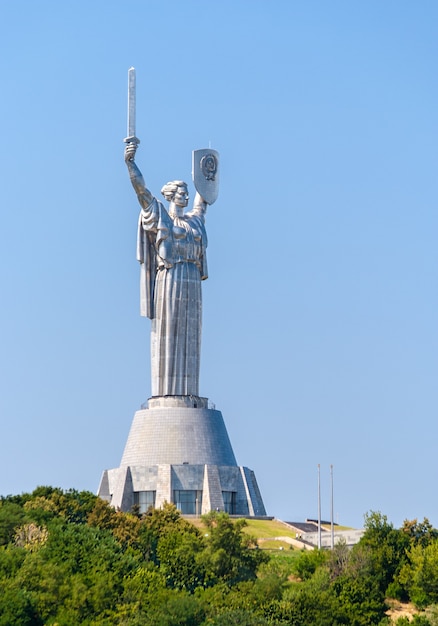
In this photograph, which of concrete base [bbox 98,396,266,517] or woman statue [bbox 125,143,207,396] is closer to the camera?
concrete base [bbox 98,396,266,517]

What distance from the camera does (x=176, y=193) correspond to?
67.4 meters

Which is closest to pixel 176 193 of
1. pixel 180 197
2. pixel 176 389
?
pixel 180 197

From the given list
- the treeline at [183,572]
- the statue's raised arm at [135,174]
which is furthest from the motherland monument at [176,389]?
the treeline at [183,572]

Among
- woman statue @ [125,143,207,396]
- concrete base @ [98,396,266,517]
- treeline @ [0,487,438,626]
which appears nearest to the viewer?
treeline @ [0,487,438,626]

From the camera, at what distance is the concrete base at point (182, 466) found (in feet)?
212

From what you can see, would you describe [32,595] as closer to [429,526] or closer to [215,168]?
[429,526]

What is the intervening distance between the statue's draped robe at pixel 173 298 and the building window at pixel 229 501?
4318mm

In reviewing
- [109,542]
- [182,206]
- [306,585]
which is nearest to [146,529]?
[109,542]

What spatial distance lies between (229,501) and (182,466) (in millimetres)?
2419

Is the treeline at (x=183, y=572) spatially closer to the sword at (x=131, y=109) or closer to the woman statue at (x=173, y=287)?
→ the woman statue at (x=173, y=287)

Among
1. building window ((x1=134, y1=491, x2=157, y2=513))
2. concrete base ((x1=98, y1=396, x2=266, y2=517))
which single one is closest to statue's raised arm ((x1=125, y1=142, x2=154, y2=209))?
concrete base ((x1=98, y1=396, x2=266, y2=517))

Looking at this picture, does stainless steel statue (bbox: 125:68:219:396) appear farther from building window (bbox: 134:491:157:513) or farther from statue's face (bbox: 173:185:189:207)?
building window (bbox: 134:491:157:513)

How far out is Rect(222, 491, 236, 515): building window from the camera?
215 feet

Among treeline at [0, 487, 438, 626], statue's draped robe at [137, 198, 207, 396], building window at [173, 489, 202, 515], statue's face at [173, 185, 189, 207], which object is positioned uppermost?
statue's face at [173, 185, 189, 207]
